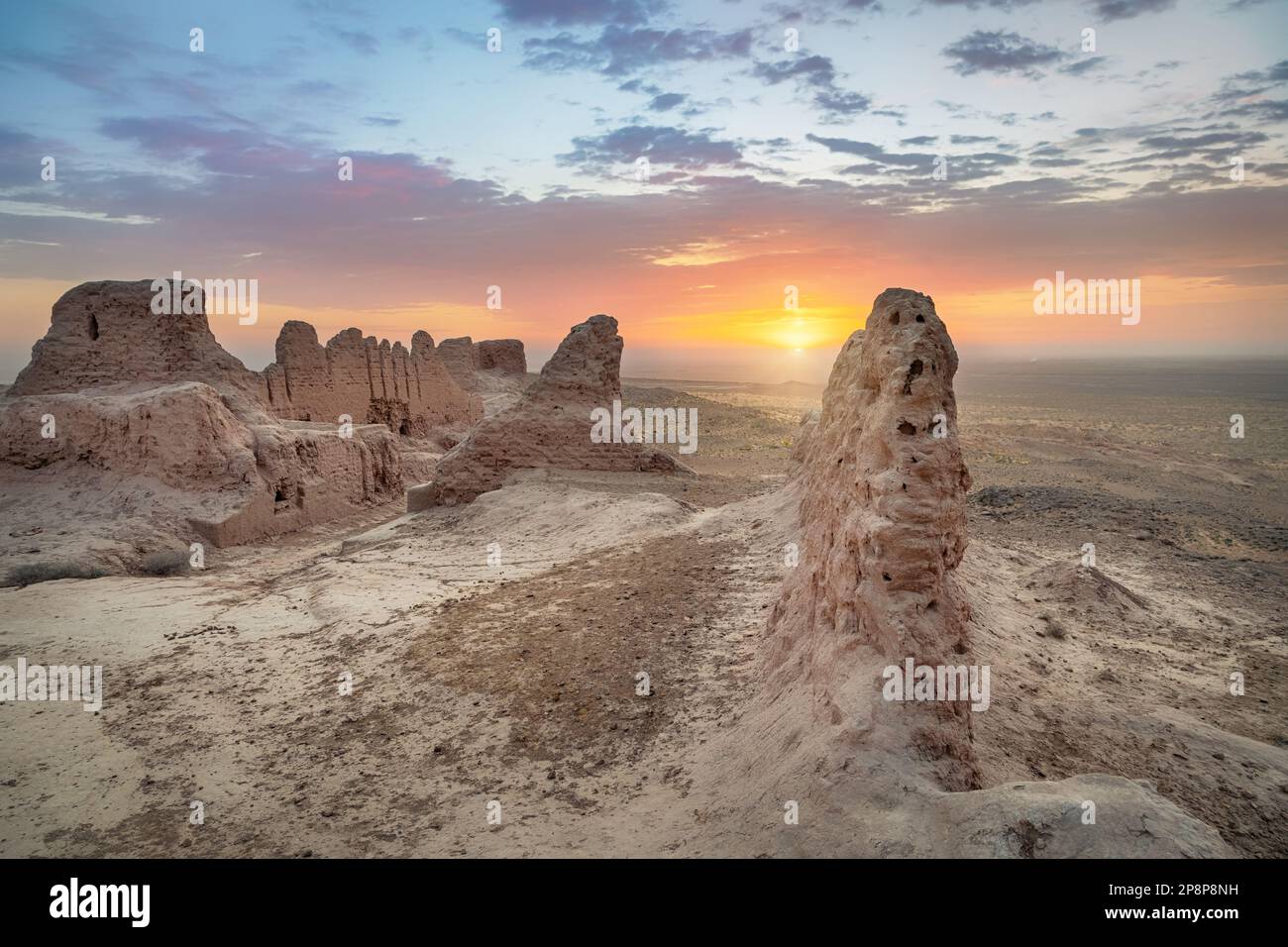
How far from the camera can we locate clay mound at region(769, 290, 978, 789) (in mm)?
4422

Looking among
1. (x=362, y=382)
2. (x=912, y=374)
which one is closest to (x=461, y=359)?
(x=362, y=382)

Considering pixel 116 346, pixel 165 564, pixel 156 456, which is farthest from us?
Result: pixel 116 346

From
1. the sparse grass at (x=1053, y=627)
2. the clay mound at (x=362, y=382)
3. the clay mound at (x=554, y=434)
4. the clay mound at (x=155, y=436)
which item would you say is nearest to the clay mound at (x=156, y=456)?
the clay mound at (x=155, y=436)

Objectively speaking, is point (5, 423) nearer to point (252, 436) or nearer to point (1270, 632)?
point (252, 436)

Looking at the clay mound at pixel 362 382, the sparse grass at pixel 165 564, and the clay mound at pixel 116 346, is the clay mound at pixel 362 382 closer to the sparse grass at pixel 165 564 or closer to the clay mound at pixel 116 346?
the clay mound at pixel 116 346

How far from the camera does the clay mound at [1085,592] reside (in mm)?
8273

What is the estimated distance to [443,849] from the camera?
14.9 ft

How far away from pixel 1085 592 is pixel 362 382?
18802 millimetres

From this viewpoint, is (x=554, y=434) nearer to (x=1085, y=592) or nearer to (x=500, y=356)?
(x=1085, y=592)

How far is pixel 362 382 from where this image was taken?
21.5 metres

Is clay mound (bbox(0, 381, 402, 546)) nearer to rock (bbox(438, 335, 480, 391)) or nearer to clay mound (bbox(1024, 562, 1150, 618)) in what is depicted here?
clay mound (bbox(1024, 562, 1150, 618))

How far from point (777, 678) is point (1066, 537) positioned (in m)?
8.65

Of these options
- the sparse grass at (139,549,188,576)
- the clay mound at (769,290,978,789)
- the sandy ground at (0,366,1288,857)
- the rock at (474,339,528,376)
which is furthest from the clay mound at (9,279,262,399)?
the rock at (474,339,528,376)
